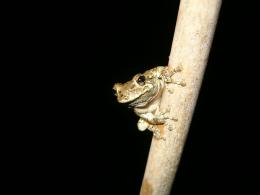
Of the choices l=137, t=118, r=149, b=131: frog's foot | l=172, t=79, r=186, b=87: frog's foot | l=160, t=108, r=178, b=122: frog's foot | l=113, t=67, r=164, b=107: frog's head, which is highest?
l=172, t=79, r=186, b=87: frog's foot

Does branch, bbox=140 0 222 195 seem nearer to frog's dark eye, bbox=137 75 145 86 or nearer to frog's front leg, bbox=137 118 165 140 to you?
frog's front leg, bbox=137 118 165 140

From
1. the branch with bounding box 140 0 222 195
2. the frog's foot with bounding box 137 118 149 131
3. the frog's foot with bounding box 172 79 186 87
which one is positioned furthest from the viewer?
the frog's foot with bounding box 137 118 149 131

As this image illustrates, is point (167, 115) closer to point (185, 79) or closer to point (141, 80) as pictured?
point (185, 79)

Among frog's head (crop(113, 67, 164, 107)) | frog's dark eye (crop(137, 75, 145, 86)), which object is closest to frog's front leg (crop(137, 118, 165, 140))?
frog's head (crop(113, 67, 164, 107))

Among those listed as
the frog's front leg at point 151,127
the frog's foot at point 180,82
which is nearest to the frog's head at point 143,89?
the frog's front leg at point 151,127

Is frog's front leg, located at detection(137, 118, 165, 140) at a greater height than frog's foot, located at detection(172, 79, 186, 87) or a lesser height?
lesser

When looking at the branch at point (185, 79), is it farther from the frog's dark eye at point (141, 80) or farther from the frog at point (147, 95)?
the frog's dark eye at point (141, 80)

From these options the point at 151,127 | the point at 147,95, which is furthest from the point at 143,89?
the point at 151,127

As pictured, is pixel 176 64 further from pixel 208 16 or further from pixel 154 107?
pixel 154 107
